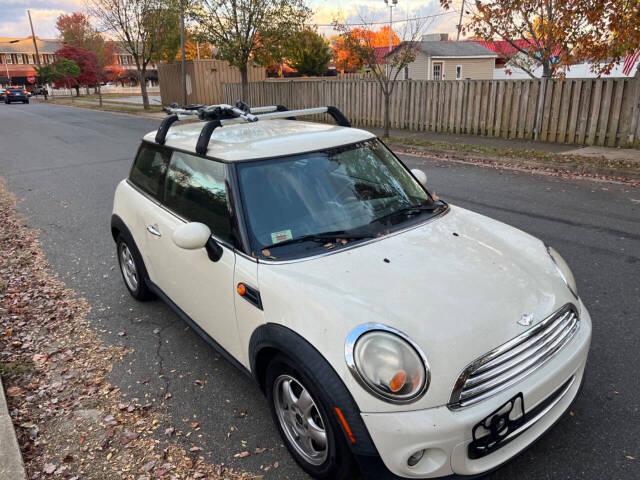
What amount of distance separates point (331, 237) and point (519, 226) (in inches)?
169

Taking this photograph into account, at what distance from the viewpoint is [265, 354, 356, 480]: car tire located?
7.47ft

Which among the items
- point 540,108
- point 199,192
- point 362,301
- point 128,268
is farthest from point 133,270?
point 540,108

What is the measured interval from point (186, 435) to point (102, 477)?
19.3 inches

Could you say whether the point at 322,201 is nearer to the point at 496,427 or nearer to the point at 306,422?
the point at 306,422

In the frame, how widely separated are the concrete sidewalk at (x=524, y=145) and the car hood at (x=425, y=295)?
879 cm

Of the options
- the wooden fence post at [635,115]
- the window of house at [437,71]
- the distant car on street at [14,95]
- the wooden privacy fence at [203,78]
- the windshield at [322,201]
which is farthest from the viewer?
the distant car on street at [14,95]

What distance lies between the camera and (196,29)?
20109 mm

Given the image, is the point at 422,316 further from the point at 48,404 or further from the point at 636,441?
the point at 48,404

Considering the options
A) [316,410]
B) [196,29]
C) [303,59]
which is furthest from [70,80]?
[316,410]

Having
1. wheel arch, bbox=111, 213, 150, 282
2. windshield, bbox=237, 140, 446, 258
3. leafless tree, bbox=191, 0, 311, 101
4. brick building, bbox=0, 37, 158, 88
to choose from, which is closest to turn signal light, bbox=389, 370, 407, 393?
windshield, bbox=237, 140, 446, 258

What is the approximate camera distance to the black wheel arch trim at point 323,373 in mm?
2107

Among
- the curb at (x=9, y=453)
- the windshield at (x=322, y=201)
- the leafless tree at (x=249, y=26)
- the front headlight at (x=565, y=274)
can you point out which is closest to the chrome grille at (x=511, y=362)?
the front headlight at (x=565, y=274)

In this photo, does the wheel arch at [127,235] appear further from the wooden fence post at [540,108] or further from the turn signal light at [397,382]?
the wooden fence post at [540,108]

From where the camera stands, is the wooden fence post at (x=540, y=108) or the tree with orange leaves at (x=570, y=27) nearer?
the tree with orange leaves at (x=570, y=27)
